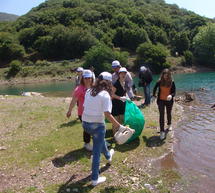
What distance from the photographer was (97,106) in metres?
5.73

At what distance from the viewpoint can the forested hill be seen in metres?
113

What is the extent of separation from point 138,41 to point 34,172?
118253mm

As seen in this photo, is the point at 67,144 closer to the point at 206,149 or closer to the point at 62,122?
the point at 62,122

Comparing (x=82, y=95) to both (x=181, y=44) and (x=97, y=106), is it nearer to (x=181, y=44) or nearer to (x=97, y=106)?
(x=97, y=106)

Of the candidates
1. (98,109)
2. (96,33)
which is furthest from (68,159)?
(96,33)

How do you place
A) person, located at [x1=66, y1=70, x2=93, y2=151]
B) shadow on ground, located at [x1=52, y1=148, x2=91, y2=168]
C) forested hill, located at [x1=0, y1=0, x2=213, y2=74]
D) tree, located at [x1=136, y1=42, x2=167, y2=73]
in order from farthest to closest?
1. forested hill, located at [x1=0, y1=0, x2=213, y2=74]
2. tree, located at [x1=136, y1=42, x2=167, y2=73]
3. shadow on ground, located at [x1=52, y1=148, x2=91, y2=168]
4. person, located at [x1=66, y1=70, x2=93, y2=151]

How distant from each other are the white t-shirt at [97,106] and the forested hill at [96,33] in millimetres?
73991

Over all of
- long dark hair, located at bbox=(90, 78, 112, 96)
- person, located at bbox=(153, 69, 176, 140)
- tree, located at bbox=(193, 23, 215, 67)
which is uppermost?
tree, located at bbox=(193, 23, 215, 67)

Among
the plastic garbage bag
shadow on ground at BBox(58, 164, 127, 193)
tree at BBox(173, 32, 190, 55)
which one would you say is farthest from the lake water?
tree at BBox(173, 32, 190, 55)

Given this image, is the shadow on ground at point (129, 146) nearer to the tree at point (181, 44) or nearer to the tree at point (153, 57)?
the tree at point (153, 57)

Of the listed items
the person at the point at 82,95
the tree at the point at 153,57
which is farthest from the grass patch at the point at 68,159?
the tree at the point at 153,57

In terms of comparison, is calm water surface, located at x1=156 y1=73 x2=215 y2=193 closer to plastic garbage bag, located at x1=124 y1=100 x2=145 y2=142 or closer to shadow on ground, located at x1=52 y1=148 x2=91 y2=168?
plastic garbage bag, located at x1=124 y1=100 x2=145 y2=142

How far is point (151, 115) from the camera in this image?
45.8ft

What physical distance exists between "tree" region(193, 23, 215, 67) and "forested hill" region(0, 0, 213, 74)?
11.9 ft
